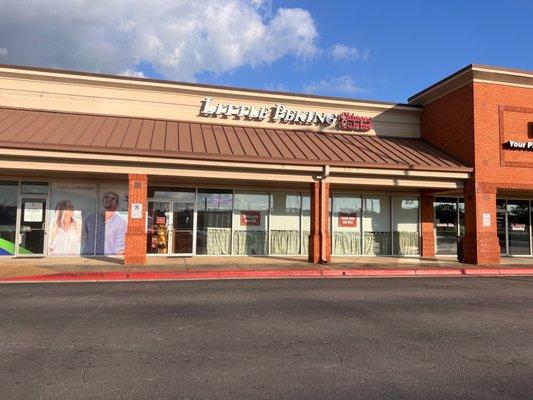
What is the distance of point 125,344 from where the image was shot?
643 centimetres

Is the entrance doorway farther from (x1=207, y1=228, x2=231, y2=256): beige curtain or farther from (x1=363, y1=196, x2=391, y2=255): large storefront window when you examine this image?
(x1=363, y1=196, x2=391, y2=255): large storefront window

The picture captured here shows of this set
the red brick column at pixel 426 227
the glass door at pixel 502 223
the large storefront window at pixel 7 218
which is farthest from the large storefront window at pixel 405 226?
the large storefront window at pixel 7 218

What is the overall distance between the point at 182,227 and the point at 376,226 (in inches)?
308

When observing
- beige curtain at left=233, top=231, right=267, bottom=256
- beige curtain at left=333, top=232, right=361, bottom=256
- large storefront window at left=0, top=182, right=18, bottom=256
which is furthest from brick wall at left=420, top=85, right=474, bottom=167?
large storefront window at left=0, top=182, right=18, bottom=256

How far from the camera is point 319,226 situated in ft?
55.9

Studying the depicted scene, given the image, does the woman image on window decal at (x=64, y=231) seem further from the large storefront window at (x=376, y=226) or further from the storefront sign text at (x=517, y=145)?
the storefront sign text at (x=517, y=145)

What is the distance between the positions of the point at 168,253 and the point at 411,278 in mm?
8640

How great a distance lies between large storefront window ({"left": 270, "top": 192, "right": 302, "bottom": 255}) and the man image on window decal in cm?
560

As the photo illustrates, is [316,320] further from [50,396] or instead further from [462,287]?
[462,287]

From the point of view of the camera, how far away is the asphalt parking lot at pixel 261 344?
4.96 metres

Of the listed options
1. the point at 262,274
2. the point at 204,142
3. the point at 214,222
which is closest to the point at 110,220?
the point at 214,222

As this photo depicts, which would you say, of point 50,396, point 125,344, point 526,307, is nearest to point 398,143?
point 526,307

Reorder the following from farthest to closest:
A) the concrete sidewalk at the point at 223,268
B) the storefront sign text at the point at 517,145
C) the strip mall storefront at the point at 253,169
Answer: the storefront sign text at the point at 517,145
the strip mall storefront at the point at 253,169
the concrete sidewalk at the point at 223,268

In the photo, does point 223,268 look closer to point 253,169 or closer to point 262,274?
point 262,274
